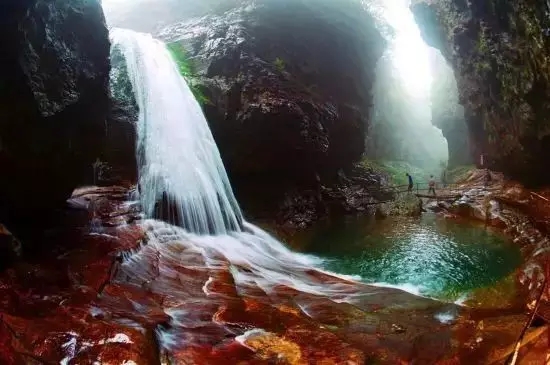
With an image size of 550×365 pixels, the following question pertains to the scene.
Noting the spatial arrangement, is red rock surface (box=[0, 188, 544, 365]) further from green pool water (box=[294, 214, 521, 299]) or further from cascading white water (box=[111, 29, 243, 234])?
cascading white water (box=[111, 29, 243, 234])

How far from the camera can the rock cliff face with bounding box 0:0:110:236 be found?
8.78 metres

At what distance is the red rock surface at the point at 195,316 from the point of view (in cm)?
537

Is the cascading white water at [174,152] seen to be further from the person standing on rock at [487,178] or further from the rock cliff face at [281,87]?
the person standing on rock at [487,178]

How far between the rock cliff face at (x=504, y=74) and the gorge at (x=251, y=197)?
140 mm

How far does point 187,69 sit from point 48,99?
12.0 metres

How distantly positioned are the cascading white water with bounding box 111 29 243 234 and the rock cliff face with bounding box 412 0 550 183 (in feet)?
43.5

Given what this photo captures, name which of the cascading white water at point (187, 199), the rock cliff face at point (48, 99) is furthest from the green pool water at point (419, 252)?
the rock cliff face at point (48, 99)

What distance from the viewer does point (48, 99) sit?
31.7 feet

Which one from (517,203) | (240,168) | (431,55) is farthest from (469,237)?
(431,55)

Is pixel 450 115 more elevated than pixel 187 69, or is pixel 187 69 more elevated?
pixel 450 115

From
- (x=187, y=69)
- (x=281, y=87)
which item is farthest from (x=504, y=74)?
(x=187, y=69)

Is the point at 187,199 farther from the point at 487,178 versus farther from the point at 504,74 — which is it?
the point at 487,178

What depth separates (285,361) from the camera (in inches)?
222

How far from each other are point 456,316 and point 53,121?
10.4 meters
